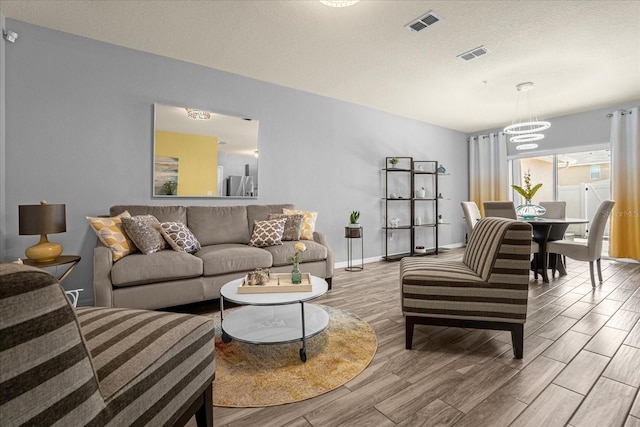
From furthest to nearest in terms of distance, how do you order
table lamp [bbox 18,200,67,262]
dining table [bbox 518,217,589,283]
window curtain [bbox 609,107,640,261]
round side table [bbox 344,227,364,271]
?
1. window curtain [bbox 609,107,640,261]
2. round side table [bbox 344,227,364,271]
3. dining table [bbox 518,217,589,283]
4. table lamp [bbox 18,200,67,262]

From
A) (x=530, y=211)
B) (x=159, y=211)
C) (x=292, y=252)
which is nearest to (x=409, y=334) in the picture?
(x=292, y=252)

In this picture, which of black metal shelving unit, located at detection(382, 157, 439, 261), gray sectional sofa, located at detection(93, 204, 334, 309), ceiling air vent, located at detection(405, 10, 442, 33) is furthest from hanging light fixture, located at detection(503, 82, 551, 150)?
gray sectional sofa, located at detection(93, 204, 334, 309)

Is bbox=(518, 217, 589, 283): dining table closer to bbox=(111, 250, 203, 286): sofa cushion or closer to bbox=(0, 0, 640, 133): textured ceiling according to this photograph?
bbox=(0, 0, 640, 133): textured ceiling

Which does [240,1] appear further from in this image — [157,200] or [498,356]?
[498,356]

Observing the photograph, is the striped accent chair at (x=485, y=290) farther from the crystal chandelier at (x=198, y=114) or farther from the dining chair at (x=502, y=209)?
the crystal chandelier at (x=198, y=114)

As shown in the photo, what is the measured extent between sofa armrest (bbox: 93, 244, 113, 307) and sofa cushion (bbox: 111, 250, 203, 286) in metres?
0.04

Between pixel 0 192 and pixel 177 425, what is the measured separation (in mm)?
2864

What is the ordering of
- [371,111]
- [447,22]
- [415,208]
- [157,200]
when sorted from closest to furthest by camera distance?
[447,22]
[157,200]
[371,111]
[415,208]

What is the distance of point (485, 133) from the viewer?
21.7 feet

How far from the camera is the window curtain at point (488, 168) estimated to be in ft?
20.5

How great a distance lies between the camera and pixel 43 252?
7.63 ft

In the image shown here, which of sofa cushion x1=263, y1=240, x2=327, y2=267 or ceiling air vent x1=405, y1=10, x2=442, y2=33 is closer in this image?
ceiling air vent x1=405, y1=10, x2=442, y2=33

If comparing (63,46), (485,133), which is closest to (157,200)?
(63,46)

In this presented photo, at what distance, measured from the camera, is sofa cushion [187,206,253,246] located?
3.28 m
